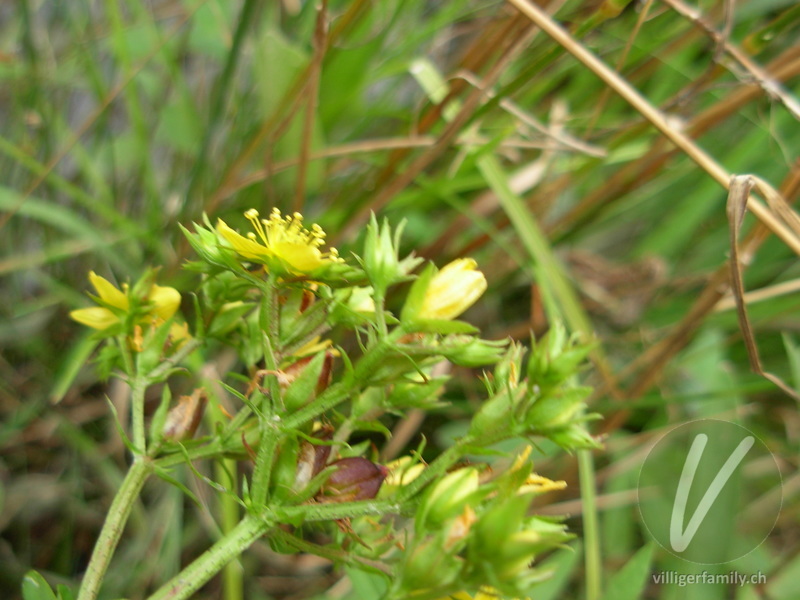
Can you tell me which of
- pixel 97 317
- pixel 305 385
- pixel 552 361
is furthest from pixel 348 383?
pixel 97 317

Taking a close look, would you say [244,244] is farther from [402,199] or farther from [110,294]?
[402,199]

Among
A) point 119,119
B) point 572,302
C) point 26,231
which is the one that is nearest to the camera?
point 572,302

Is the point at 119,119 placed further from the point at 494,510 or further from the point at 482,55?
the point at 494,510

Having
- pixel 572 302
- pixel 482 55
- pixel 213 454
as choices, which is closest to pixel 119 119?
pixel 482 55

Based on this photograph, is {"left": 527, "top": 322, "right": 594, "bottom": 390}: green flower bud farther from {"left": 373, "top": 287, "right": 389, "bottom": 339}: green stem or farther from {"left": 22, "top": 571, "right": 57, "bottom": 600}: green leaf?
{"left": 22, "top": 571, "right": 57, "bottom": 600}: green leaf

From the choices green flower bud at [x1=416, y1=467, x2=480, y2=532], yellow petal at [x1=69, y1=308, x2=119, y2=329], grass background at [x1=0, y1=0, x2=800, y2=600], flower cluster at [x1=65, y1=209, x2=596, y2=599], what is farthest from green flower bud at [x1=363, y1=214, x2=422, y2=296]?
grass background at [x1=0, y1=0, x2=800, y2=600]

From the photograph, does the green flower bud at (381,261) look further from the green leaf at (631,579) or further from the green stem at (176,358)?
the green leaf at (631,579)
